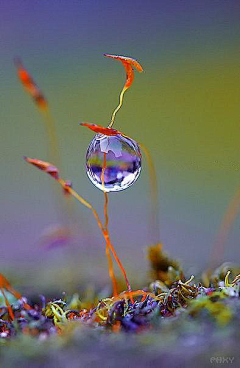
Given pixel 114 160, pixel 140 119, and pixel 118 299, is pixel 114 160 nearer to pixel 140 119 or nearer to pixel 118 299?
pixel 118 299

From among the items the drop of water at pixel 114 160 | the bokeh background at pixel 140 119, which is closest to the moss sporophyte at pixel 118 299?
the drop of water at pixel 114 160

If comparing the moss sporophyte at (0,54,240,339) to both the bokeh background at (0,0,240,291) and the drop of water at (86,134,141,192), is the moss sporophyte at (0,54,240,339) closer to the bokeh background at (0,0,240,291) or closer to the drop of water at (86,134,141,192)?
the drop of water at (86,134,141,192)

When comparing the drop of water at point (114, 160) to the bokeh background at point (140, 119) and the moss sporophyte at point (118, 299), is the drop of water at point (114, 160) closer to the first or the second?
the moss sporophyte at point (118, 299)

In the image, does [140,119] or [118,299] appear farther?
[140,119]

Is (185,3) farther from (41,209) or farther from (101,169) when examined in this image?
(101,169)

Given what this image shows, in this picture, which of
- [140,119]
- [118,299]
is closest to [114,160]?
[118,299]

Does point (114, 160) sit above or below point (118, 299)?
above
